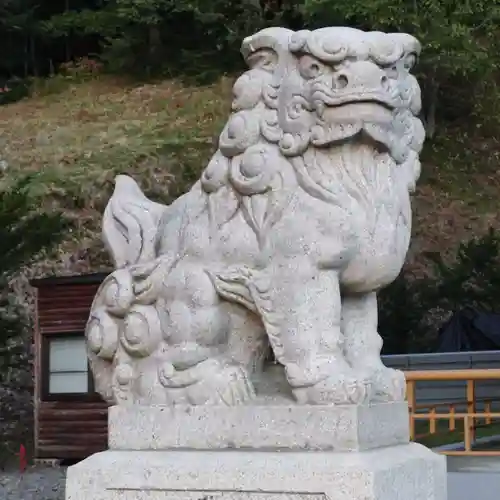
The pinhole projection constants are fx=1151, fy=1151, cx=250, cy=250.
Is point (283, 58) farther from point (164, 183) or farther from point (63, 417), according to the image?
point (164, 183)

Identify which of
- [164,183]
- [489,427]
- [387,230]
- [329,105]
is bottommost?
[489,427]

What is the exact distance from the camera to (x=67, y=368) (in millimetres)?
11656

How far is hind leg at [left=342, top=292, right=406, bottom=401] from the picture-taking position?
12.9 ft

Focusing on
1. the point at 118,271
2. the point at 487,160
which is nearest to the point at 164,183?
the point at 487,160

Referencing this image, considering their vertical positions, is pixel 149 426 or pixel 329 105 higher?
pixel 329 105

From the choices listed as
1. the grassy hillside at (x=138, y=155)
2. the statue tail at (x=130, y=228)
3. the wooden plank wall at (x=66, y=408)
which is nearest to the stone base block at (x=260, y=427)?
the statue tail at (x=130, y=228)

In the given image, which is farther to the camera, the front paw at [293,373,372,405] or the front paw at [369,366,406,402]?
the front paw at [369,366,406,402]

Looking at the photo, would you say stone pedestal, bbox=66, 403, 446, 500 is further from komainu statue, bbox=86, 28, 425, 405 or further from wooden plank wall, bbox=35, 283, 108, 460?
wooden plank wall, bbox=35, 283, 108, 460

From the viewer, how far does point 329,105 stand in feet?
12.6

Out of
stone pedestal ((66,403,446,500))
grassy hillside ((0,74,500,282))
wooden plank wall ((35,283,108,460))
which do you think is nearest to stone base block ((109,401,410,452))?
stone pedestal ((66,403,446,500))

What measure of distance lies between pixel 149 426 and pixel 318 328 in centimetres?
69

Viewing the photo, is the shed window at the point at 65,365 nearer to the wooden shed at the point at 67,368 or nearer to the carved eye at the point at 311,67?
the wooden shed at the point at 67,368

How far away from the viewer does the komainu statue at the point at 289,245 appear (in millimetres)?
3797

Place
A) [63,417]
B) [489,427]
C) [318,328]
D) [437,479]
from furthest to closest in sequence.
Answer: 1. [63,417]
2. [489,427]
3. [437,479]
4. [318,328]
